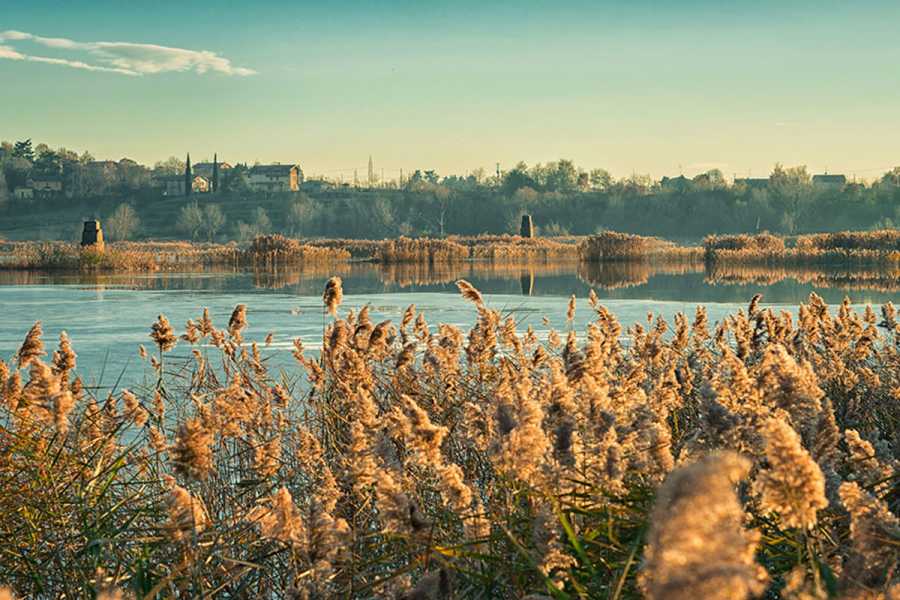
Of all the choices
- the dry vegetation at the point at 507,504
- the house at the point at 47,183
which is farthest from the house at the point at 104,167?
the dry vegetation at the point at 507,504

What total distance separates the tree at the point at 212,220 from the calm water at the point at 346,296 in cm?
6472

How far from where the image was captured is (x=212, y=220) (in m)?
99.3

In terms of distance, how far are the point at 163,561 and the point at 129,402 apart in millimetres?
1337

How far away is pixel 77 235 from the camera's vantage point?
97.9 meters

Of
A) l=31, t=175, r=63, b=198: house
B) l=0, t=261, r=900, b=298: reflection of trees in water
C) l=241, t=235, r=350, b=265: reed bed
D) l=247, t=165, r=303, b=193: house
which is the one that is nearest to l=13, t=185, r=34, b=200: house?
l=31, t=175, r=63, b=198: house

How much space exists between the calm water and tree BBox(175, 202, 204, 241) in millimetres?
64195

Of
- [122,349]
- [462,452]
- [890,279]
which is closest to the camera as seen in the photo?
[462,452]

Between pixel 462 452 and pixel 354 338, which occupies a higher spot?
pixel 354 338

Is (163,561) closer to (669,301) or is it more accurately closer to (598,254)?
(669,301)

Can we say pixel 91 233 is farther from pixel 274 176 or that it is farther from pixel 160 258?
pixel 274 176

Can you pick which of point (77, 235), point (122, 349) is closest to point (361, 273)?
point (122, 349)

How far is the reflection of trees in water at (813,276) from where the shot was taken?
24.5 meters

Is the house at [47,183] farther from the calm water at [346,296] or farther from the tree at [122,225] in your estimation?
the calm water at [346,296]

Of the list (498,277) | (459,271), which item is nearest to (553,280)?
(498,277)
